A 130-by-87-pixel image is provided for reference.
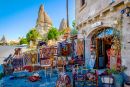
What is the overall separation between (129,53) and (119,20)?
1.43 metres

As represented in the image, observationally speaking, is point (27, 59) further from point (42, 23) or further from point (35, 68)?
point (42, 23)

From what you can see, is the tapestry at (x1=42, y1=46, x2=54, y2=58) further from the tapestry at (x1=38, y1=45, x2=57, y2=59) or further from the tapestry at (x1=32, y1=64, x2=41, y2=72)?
the tapestry at (x1=32, y1=64, x2=41, y2=72)

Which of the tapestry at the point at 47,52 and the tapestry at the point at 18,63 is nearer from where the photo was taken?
the tapestry at the point at 18,63

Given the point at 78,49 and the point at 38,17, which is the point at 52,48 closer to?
the point at 78,49

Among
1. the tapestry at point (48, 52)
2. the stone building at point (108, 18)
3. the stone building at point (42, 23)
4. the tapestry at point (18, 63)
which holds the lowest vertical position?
the tapestry at point (18, 63)

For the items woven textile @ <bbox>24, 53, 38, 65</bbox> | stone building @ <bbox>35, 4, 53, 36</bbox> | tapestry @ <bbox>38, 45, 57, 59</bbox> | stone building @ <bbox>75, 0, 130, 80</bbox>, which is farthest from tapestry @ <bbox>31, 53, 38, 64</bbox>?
stone building @ <bbox>35, 4, 53, 36</bbox>

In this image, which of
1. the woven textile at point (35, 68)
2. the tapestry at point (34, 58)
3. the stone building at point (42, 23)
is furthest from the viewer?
the stone building at point (42, 23)

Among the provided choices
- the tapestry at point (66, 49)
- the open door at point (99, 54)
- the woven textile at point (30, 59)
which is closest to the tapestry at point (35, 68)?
the woven textile at point (30, 59)

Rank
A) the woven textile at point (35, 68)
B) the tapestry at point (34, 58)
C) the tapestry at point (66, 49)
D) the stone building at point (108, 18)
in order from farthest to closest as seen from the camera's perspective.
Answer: the tapestry at point (66, 49) < the tapestry at point (34, 58) < the woven textile at point (35, 68) < the stone building at point (108, 18)

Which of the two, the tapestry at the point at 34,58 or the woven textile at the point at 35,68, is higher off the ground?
the tapestry at the point at 34,58

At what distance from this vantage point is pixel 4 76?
6066mm

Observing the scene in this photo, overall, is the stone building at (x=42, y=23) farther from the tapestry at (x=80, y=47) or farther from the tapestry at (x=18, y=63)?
the tapestry at (x=18, y=63)

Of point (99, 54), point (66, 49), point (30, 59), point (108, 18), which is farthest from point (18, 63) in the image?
point (108, 18)

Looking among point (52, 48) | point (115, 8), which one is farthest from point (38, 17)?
point (115, 8)
